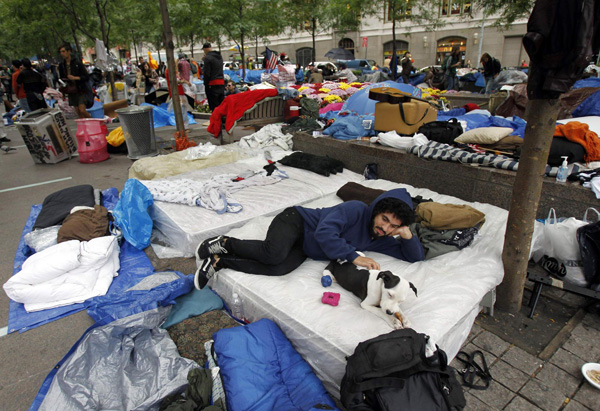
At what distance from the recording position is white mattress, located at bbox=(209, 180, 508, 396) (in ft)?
7.52

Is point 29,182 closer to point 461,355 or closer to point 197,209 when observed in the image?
point 197,209

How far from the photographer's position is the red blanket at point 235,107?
7.77 metres

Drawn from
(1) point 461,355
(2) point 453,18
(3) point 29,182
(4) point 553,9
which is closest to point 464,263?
(1) point 461,355

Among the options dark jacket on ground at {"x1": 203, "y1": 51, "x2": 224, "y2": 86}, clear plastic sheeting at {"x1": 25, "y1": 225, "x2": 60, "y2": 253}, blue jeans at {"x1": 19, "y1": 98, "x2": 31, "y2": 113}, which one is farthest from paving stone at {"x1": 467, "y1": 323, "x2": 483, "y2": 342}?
blue jeans at {"x1": 19, "y1": 98, "x2": 31, "y2": 113}

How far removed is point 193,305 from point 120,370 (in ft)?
2.72

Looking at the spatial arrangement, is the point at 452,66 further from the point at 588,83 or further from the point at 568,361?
the point at 568,361

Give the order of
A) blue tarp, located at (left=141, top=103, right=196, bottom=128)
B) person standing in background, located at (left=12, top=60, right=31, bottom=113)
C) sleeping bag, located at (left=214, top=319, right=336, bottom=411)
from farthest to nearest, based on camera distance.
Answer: person standing in background, located at (left=12, top=60, right=31, bottom=113) < blue tarp, located at (left=141, top=103, right=196, bottom=128) < sleeping bag, located at (left=214, top=319, right=336, bottom=411)

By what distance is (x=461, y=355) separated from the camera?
257 cm

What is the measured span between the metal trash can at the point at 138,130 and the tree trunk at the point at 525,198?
674 cm

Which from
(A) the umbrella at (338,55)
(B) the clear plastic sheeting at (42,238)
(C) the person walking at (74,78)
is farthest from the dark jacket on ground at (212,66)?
(A) the umbrella at (338,55)

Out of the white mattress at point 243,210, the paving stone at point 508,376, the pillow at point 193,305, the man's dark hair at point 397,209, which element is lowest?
the paving stone at point 508,376

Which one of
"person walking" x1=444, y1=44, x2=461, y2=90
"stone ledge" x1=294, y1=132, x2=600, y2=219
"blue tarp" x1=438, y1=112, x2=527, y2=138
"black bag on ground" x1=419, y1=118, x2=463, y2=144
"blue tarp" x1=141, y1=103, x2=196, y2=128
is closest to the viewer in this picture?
"stone ledge" x1=294, y1=132, x2=600, y2=219

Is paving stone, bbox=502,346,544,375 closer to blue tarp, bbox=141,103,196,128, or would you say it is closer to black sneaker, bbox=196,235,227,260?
black sneaker, bbox=196,235,227,260

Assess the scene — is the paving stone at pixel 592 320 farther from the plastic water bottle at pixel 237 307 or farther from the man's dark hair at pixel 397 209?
the plastic water bottle at pixel 237 307
